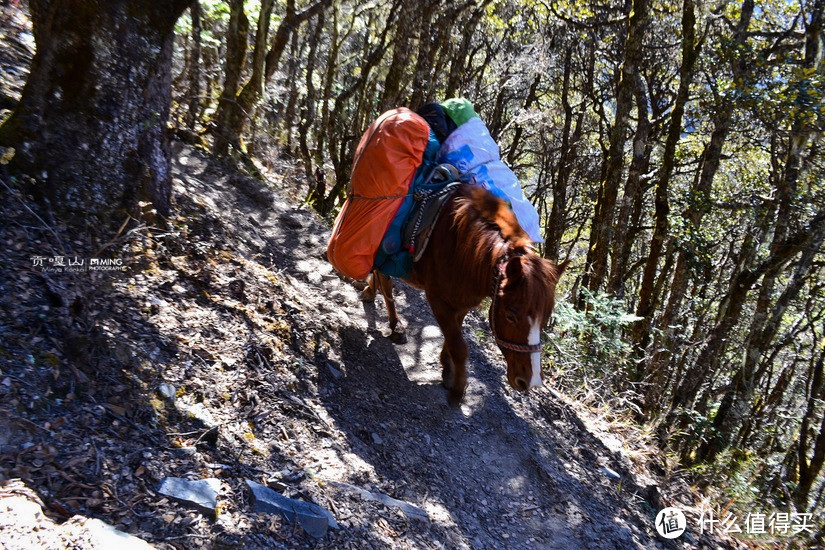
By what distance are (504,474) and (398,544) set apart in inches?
69.8

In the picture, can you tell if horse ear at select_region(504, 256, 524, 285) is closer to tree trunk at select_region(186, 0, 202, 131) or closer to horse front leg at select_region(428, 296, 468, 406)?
horse front leg at select_region(428, 296, 468, 406)

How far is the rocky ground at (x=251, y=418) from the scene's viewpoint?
2297 mm

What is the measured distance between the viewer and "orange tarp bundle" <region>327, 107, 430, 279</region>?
4797 millimetres

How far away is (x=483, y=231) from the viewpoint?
432 cm

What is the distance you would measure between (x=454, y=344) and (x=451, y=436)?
0.88 metres

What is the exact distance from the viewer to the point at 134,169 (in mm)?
3732

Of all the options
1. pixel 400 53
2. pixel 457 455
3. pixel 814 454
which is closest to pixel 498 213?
pixel 457 455

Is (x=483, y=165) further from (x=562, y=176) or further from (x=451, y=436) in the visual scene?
(x=562, y=176)

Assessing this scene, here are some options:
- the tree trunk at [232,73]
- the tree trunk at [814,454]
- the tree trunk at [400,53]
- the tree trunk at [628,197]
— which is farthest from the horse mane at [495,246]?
the tree trunk at [814,454]

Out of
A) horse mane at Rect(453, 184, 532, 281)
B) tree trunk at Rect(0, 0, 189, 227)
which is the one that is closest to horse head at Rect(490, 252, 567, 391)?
horse mane at Rect(453, 184, 532, 281)

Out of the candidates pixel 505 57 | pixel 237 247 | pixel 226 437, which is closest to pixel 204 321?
pixel 226 437

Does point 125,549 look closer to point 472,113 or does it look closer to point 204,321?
point 204,321

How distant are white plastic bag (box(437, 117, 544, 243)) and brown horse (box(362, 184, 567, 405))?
1.01ft

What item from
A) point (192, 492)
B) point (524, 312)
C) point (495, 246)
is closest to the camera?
point (192, 492)
